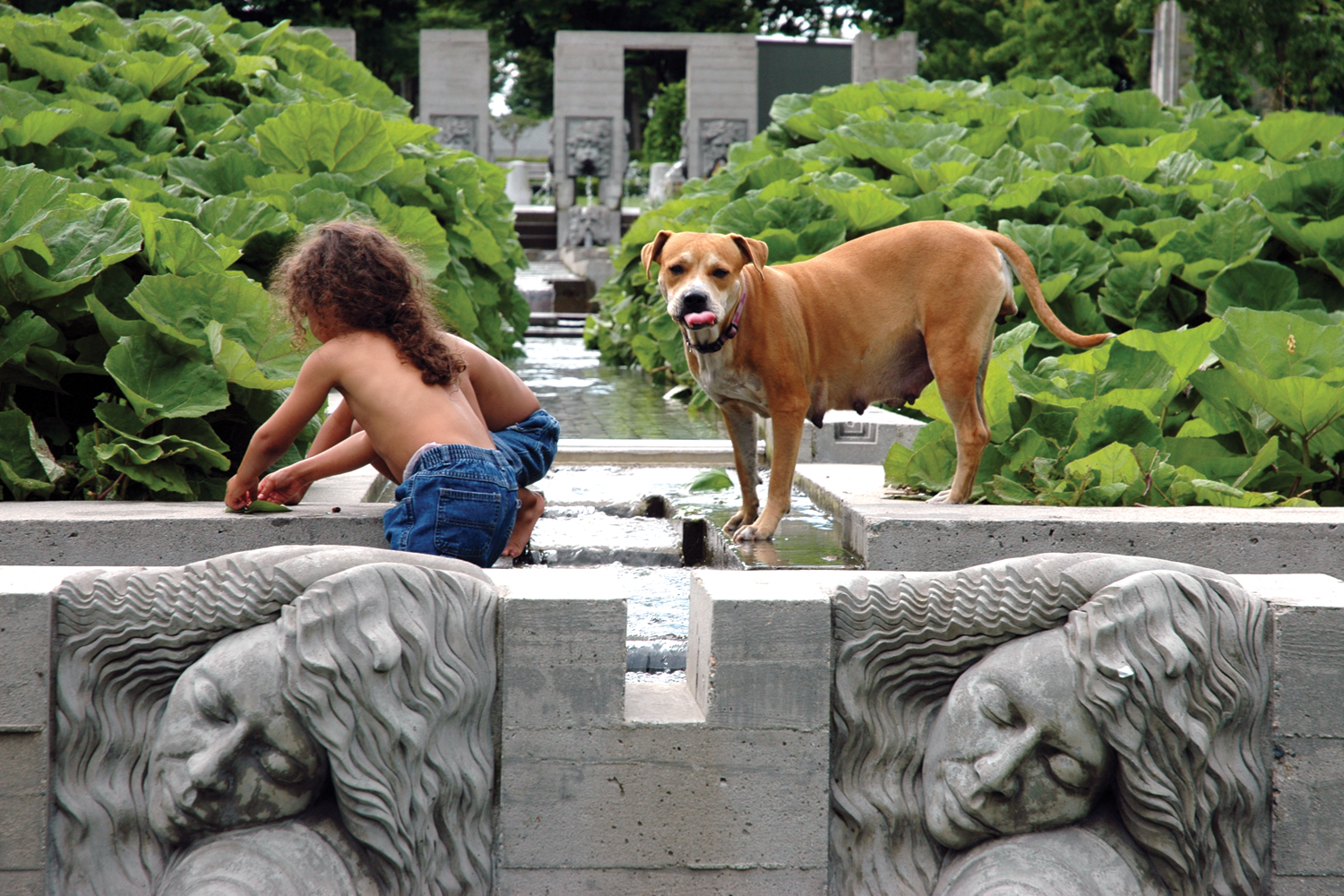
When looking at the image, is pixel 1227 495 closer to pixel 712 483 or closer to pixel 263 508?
pixel 712 483

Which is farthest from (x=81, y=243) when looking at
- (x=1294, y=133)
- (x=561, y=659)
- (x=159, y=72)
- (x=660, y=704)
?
(x=1294, y=133)

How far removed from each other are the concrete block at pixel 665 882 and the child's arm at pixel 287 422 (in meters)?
1.41

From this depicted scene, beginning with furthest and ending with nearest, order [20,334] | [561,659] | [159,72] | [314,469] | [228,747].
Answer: [159,72], [20,334], [314,469], [561,659], [228,747]

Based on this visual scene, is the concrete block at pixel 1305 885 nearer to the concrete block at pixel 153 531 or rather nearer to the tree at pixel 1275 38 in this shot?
the concrete block at pixel 153 531

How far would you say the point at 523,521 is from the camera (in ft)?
13.3

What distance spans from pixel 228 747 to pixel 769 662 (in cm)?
110

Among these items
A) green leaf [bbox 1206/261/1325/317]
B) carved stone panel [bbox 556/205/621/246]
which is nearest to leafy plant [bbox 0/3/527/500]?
green leaf [bbox 1206/261/1325/317]

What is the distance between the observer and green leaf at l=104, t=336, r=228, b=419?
149 inches

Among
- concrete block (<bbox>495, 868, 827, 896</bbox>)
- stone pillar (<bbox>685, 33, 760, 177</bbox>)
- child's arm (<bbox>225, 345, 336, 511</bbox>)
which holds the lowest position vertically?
concrete block (<bbox>495, 868, 827, 896</bbox>)

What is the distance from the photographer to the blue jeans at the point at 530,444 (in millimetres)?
4043

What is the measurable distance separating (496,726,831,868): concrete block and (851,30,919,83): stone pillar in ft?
102

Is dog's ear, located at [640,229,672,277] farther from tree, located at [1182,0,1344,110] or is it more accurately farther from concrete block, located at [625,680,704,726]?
tree, located at [1182,0,1344,110]

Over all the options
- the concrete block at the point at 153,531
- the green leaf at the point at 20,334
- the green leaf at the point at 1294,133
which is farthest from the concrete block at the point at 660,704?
the green leaf at the point at 1294,133

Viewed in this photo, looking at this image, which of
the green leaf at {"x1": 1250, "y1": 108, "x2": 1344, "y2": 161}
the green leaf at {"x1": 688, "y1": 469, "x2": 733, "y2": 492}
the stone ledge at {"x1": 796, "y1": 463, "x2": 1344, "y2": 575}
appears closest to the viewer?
the stone ledge at {"x1": 796, "y1": 463, "x2": 1344, "y2": 575}
